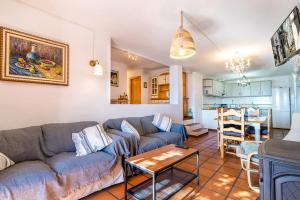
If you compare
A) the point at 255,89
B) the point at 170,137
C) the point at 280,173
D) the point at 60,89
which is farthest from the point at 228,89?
the point at 60,89

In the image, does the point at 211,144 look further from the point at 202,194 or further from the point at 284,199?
the point at 284,199

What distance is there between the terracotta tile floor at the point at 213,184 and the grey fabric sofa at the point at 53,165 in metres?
0.16

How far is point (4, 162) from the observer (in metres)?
1.50

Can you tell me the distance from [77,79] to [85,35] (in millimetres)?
804

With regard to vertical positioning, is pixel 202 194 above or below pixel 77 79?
below

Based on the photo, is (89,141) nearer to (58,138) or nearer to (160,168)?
(58,138)

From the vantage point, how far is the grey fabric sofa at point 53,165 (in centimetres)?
136

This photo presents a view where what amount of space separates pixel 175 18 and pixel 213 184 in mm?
2485

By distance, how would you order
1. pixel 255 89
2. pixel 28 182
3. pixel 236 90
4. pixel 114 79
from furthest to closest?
pixel 236 90 → pixel 255 89 → pixel 114 79 → pixel 28 182

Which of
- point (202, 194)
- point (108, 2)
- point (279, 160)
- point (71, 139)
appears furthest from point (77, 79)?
point (279, 160)

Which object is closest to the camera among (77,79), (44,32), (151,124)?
(44,32)

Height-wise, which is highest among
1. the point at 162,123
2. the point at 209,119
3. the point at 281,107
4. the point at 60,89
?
the point at 60,89

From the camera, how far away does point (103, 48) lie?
2.90 m

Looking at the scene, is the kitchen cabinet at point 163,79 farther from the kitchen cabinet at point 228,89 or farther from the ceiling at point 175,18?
the kitchen cabinet at point 228,89
